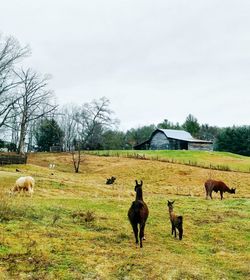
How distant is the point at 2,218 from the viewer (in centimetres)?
1454

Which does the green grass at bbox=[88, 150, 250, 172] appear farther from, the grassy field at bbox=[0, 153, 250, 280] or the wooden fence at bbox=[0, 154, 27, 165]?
the grassy field at bbox=[0, 153, 250, 280]

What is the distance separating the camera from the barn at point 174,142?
93.8m

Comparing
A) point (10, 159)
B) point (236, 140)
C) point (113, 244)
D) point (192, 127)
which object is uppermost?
point (192, 127)

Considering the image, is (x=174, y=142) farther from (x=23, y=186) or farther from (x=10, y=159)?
(x=23, y=186)

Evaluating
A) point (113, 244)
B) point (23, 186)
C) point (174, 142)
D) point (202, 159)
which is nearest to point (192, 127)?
point (174, 142)

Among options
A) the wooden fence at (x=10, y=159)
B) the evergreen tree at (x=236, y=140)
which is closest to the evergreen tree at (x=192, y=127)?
the evergreen tree at (x=236, y=140)

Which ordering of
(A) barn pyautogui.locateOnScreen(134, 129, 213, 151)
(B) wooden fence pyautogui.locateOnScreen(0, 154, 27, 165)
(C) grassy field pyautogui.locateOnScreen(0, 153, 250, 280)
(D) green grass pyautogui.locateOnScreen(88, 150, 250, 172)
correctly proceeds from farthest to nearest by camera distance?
(A) barn pyautogui.locateOnScreen(134, 129, 213, 151), (D) green grass pyautogui.locateOnScreen(88, 150, 250, 172), (B) wooden fence pyautogui.locateOnScreen(0, 154, 27, 165), (C) grassy field pyautogui.locateOnScreen(0, 153, 250, 280)

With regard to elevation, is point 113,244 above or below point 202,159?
below

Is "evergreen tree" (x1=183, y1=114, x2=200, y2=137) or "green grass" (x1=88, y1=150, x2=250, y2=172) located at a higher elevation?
"evergreen tree" (x1=183, y1=114, x2=200, y2=137)

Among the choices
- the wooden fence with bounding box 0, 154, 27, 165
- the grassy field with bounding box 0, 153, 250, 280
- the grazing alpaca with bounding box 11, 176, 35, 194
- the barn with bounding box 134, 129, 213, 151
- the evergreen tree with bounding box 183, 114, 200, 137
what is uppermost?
the evergreen tree with bounding box 183, 114, 200, 137

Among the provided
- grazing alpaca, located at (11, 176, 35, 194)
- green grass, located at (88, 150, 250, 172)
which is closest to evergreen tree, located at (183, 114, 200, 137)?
green grass, located at (88, 150, 250, 172)

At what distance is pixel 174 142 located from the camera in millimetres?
95812

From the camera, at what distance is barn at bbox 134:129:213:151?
9381 cm

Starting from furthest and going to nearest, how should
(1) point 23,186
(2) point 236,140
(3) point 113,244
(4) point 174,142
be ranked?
1. (2) point 236,140
2. (4) point 174,142
3. (1) point 23,186
4. (3) point 113,244
